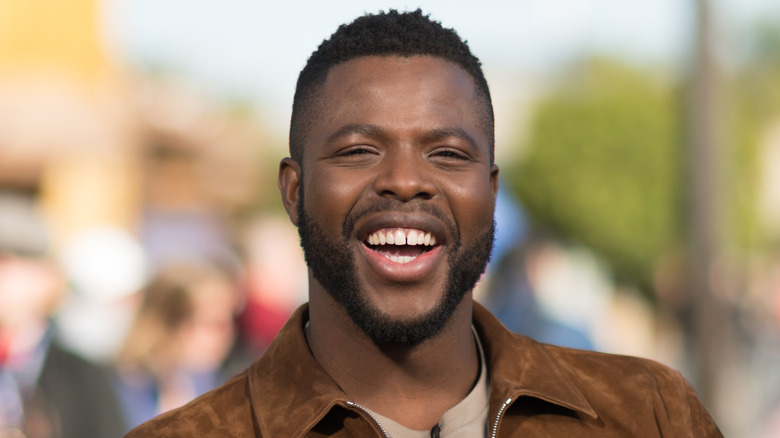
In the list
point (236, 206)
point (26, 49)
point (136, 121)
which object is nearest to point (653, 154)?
point (236, 206)

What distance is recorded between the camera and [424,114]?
257 centimetres

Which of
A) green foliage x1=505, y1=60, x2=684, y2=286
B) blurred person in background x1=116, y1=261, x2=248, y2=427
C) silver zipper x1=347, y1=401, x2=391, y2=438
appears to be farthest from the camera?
green foliage x1=505, y1=60, x2=684, y2=286

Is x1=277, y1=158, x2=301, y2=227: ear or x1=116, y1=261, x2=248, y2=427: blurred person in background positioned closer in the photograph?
x1=277, y1=158, x2=301, y2=227: ear

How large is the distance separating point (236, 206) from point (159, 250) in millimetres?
19870

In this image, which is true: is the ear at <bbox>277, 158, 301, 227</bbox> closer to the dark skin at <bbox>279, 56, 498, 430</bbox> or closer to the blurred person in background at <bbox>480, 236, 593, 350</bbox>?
the dark skin at <bbox>279, 56, 498, 430</bbox>

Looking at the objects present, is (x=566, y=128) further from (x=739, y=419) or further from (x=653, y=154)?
(x=739, y=419)

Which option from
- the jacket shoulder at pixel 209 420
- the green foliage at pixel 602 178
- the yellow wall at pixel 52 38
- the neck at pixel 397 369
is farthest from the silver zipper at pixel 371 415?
the green foliage at pixel 602 178

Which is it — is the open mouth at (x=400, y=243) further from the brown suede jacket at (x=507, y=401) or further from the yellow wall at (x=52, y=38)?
the yellow wall at (x=52, y=38)

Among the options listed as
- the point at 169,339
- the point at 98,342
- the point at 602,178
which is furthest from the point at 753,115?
the point at 169,339

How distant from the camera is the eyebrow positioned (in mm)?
2550

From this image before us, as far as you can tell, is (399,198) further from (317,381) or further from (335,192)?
(317,381)

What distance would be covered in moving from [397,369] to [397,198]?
43 cm

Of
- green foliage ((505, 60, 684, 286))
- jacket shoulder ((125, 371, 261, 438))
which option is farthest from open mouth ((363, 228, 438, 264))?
green foliage ((505, 60, 684, 286))

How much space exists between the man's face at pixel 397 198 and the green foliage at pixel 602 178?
31149 mm
